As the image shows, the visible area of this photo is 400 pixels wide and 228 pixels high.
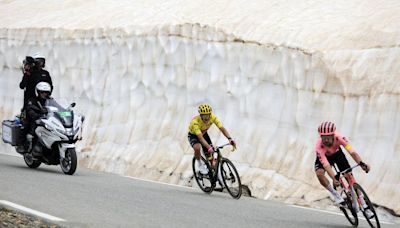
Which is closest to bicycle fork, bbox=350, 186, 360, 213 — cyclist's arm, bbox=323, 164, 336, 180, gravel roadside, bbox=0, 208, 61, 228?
cyclist's arm, bbox=323, 164, 336, 180

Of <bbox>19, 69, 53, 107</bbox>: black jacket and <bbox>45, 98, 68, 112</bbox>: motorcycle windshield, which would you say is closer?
<bbox>45, 98, 68, 112</bbox>: motorcycle windshield

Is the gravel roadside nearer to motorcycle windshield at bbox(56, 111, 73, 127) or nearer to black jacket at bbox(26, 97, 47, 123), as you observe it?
motorcycle windshield at bbox(56, 111, 73, 127)

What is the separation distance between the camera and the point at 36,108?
16.1 metres

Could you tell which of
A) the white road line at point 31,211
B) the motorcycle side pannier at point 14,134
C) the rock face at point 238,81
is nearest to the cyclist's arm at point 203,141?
the rock face at point 238,81

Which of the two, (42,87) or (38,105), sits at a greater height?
(42,87)

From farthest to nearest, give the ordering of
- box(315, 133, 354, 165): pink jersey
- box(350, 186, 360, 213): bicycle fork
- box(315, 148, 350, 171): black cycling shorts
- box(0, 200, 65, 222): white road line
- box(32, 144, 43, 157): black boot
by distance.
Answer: box(32, 144, 43, 157): black boot
box(315, 148, 350, 171): black cycling shorts
box(315, 133, 354, 165): pink jersey
box(350, 186, 360, 213): bicycle fork
box(0, 200, 65, 222): white road line

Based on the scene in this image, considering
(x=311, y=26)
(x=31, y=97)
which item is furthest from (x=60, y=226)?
(x=311, y=26)

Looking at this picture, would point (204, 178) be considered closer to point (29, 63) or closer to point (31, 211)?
point (29, 63)

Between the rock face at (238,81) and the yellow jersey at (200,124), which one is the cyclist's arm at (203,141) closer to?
the yellow jersey at (200,124)

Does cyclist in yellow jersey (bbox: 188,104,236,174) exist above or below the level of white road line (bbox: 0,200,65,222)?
above

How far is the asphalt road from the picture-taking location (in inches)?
412

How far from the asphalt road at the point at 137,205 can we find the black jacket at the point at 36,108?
118cm

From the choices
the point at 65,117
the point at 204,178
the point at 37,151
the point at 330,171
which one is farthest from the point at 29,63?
the point at 330,171

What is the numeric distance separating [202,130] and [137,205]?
11.3 feet
